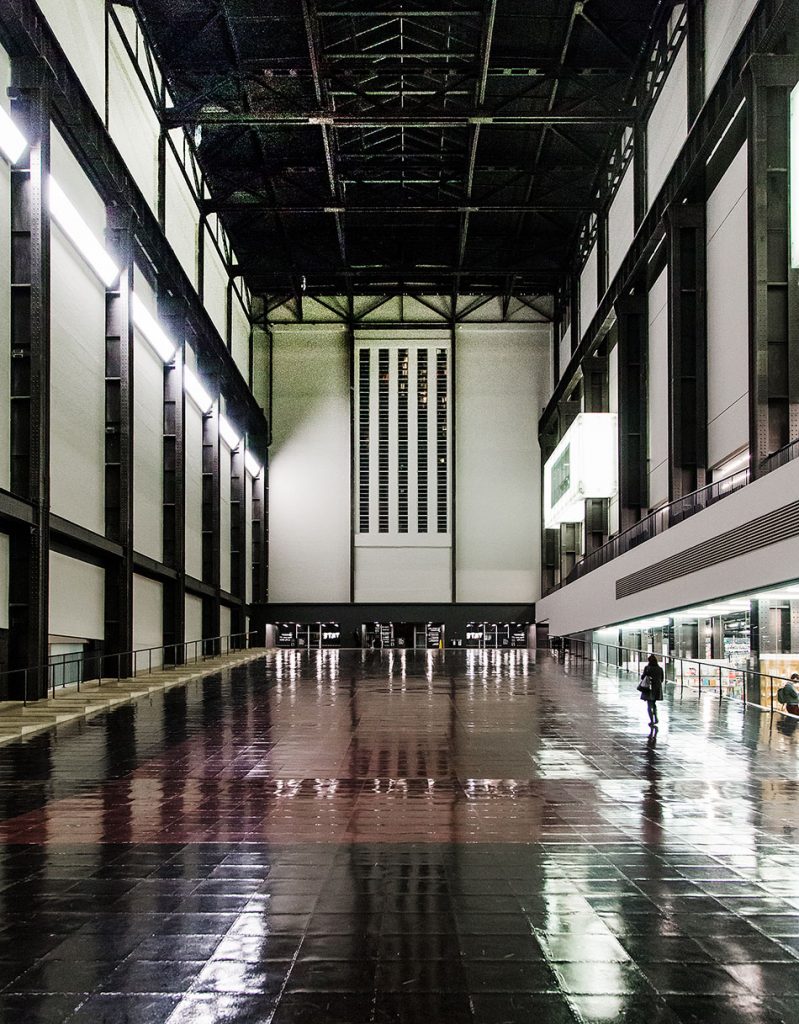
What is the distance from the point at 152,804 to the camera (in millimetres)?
12328

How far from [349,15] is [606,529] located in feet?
81.6

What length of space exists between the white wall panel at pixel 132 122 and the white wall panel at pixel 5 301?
25.9 feet

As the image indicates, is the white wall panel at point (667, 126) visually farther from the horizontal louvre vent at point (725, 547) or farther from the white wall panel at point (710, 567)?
the horizontal louvre vent at point (725, 547)

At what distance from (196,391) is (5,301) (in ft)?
69.2

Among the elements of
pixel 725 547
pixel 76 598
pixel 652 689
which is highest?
pixel 725 547

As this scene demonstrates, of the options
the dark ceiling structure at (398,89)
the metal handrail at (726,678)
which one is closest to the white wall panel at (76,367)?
the dark ceiling structure at (398,89)

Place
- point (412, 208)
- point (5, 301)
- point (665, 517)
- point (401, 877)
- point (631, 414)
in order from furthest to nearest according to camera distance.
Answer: point (412, 208)
point (631, 414)
point (665, 517)
point (5, 301)
point (401, 877)

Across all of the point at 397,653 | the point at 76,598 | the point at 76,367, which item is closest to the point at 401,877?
the point at 76,598

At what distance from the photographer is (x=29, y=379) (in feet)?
74.5

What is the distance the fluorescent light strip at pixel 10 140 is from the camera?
2158 cm

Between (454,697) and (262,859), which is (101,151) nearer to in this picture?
(454,697)

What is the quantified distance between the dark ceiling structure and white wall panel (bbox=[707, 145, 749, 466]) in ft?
30.8

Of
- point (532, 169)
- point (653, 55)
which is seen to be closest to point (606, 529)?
point (532, 169)

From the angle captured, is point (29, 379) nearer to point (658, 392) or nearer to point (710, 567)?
point (710, 567)
